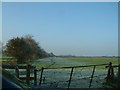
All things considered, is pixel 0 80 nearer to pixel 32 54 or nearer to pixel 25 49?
pixel 25 49

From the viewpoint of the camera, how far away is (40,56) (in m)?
53.2

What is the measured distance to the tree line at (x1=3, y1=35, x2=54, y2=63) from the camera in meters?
37.8

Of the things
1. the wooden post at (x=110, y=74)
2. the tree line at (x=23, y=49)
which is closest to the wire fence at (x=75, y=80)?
the wooden post at (x=110, y=74)

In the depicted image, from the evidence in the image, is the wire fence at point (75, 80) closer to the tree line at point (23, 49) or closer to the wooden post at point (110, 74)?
the wooden post at point (110, 74)

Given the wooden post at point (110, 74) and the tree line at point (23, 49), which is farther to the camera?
the tree line at point (23, 49)

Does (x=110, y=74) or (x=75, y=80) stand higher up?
(x=110, y=74)

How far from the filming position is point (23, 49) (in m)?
43.2

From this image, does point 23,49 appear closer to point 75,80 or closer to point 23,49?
point 23,49

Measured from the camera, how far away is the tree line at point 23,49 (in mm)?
37753

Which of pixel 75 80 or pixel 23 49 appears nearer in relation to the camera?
pixel 75 80

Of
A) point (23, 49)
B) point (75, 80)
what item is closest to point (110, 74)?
point (75, 80)

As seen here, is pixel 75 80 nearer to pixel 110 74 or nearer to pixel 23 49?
pixel 110 74

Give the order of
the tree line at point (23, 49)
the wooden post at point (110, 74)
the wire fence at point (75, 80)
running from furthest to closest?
1. the tree line at point (23, 49)
2. the wooden post at point (110, 74)
3. the wire fence at point (75, 80)

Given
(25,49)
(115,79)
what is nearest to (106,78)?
(115,79)
